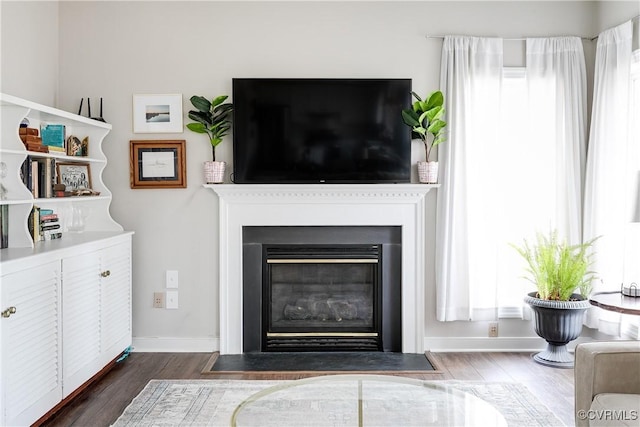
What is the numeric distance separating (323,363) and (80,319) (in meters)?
1.61

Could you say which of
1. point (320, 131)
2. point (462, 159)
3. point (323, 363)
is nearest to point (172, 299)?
point (323, 363)

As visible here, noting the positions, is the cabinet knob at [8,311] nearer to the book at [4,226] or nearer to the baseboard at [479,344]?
the book at [4,226]

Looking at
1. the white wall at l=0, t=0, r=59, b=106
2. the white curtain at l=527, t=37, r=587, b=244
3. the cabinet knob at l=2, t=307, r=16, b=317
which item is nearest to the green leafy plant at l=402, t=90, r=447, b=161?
the white curtain at l=527, t=37, r=587, b=244

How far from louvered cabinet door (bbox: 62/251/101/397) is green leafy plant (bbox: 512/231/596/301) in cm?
285

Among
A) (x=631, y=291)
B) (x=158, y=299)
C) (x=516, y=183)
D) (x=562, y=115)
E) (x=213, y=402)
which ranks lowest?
(x=213, y=402)

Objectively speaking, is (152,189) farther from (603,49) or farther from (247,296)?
(603,49)

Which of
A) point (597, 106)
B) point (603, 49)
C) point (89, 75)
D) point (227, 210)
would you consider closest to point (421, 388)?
point (227, 210)

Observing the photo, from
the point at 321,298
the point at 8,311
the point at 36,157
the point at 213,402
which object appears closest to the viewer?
the point at 8,311

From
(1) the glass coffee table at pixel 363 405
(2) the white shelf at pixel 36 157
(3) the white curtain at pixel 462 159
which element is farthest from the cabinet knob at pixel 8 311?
(3) the white curtain at pixel 462 159

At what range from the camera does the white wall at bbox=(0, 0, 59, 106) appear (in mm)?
3502

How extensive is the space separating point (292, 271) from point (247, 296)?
0.38 m

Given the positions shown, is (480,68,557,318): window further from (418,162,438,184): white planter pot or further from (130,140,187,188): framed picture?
(130,140,187,188): framed picture

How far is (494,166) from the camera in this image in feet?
13.5

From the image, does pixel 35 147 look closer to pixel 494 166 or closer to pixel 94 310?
pixel 94 310
